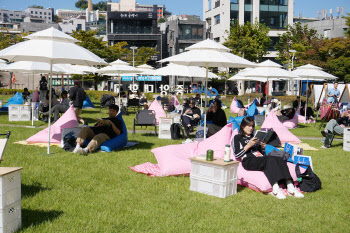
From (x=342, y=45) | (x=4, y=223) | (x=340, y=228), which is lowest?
(x=340, y=228)

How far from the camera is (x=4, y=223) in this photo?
3.91 metres

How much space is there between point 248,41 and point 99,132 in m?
38.8

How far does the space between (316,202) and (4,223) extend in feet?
14.3

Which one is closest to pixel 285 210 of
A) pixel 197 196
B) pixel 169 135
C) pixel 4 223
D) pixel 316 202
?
pixel 316 202

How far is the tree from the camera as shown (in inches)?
1802

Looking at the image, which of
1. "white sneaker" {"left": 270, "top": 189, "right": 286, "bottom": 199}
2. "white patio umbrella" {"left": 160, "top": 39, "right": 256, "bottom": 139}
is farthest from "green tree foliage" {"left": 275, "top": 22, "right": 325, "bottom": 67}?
"white sneaker" {"left": 270, "top": 189, "right": 286, "bottom": 199}

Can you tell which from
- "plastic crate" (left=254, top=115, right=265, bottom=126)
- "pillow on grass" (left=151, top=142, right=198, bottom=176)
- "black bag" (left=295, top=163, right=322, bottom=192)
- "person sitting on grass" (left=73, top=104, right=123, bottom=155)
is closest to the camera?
"black bag" (left=295, top=163, right=322, bottom=192)

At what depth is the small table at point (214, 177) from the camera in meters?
5.94

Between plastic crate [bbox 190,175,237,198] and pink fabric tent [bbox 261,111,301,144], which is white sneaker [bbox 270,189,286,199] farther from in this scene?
pink fabric tent [bbox 261,111,301,144]

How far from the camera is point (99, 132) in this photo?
9.60 m

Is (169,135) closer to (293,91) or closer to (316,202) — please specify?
(316,202)

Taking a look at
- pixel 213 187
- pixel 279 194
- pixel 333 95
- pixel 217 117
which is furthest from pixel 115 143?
pixel 333 95

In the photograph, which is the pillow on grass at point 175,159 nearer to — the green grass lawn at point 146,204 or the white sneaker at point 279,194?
the green grass lawn at point 146,204

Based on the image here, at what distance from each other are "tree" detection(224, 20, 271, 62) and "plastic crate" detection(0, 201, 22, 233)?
4275 cm
